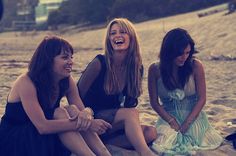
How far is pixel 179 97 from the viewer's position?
4.33 m

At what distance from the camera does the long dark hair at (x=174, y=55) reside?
418 centimetres

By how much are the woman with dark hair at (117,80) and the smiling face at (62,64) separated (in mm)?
374

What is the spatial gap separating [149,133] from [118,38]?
0.81 m

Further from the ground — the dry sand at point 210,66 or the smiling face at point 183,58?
the smiling face at point 183,58

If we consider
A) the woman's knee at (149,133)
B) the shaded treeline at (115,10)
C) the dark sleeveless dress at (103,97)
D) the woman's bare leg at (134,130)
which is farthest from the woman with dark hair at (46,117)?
the shaded treeline at (115,10)

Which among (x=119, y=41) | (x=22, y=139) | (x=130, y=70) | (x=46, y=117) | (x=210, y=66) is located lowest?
(x=210, y=66)

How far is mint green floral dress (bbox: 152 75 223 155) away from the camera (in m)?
4.22

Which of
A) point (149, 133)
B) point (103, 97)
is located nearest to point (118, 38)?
point (103, 97)

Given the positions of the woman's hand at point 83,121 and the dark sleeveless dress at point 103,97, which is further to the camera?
the dark sleeveless dress at point 103,97

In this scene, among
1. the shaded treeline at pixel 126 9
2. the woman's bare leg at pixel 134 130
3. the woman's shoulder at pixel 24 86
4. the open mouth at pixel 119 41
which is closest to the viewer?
the woman's shoulder at pixel 24 86

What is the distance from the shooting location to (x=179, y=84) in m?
4.34

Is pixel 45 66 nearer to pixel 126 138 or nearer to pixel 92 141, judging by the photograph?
pixel 92 141

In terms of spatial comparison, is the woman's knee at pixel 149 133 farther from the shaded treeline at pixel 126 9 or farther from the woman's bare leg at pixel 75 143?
the shaded treeline at pixel 126 9

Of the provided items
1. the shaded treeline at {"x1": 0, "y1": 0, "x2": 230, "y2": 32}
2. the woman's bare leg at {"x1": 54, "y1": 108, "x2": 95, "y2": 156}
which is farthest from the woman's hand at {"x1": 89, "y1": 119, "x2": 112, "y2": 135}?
the shaded treeline at {"x1": 0, "y1": 0, "x2": 230, "y2": 32}
